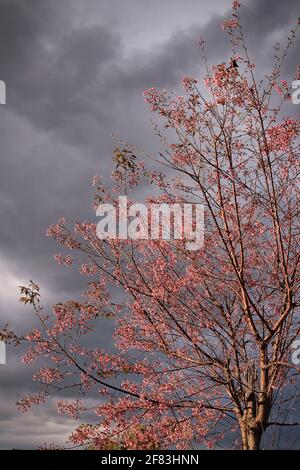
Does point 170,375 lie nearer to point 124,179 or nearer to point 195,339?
point 195,339

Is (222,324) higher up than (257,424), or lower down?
higher up

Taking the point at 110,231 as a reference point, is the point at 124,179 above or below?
Result: above

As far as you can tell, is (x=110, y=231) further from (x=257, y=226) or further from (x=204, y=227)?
(x=257, y=226)

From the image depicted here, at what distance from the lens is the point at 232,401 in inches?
430

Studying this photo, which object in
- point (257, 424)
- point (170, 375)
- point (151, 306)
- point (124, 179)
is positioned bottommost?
point (257, 424)

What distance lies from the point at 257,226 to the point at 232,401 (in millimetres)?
3709
